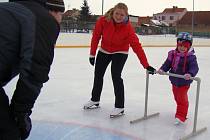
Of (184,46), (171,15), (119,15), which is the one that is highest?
(171,15)

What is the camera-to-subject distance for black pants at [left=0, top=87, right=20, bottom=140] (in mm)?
1351

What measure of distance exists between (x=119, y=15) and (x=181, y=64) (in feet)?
2.35

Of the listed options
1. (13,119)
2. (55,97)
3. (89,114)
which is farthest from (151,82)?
(13,119)

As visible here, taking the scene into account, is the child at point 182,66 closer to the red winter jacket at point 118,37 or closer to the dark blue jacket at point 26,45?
the red winter jacket at point 118,37

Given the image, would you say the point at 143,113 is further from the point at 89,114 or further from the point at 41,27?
the point at 41,27

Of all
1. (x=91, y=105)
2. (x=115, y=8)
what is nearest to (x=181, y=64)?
(x=115, y=8)

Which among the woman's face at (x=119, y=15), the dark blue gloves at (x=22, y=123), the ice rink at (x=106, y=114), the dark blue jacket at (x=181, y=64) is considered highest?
the woman's face at (x=119, y=15)

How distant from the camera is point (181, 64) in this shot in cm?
331

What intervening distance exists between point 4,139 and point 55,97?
119 inches

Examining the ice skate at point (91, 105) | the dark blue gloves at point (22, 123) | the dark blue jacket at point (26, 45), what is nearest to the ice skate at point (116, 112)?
the ice skate at point (91, 105)

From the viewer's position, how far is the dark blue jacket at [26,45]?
4.10 feet

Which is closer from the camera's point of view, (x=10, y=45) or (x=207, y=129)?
(x=10, y=45)

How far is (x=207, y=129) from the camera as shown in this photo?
3.28 metres

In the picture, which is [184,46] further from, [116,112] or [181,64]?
[116,112]
